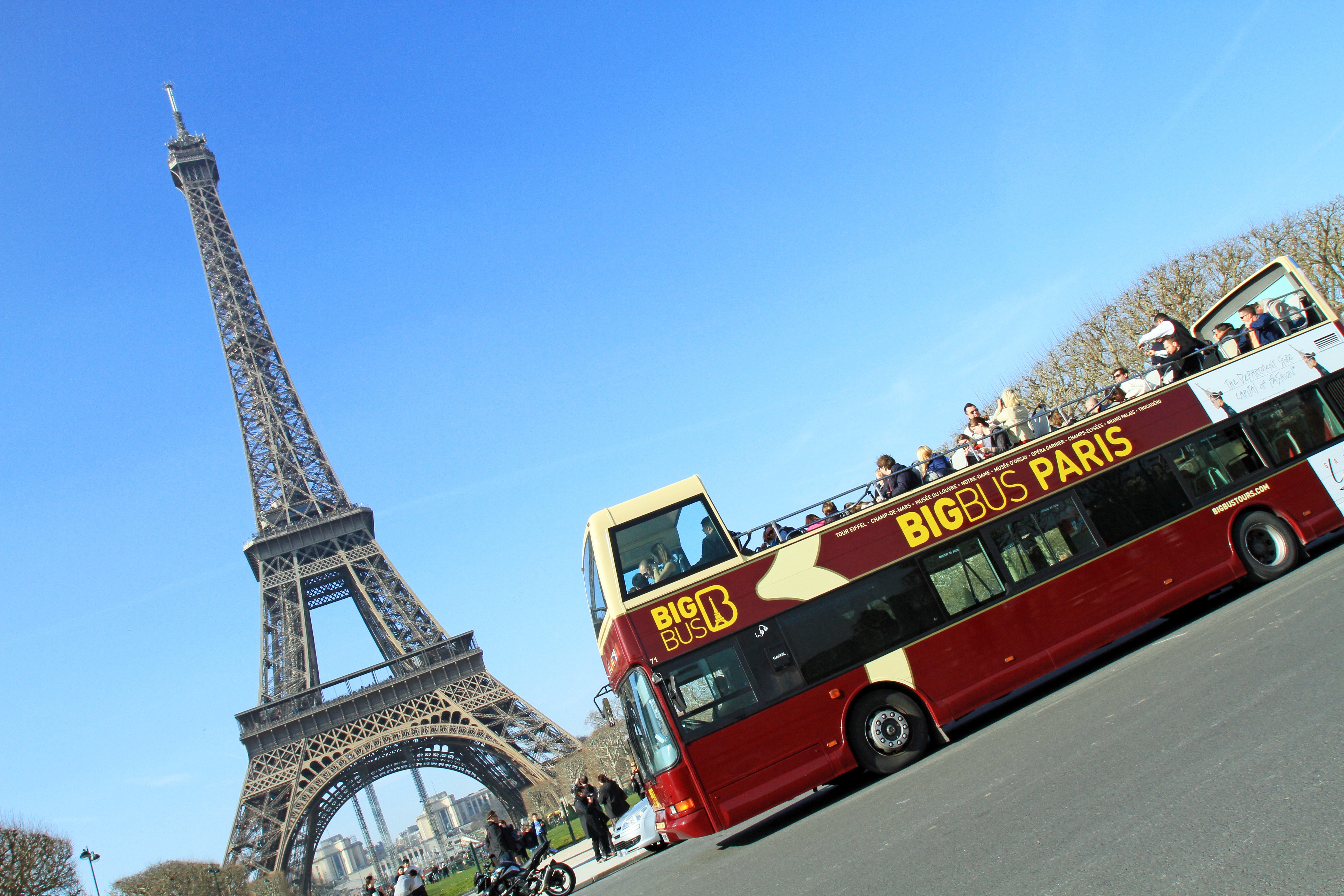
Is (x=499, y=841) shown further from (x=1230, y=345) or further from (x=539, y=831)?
(x=1230, y=345)

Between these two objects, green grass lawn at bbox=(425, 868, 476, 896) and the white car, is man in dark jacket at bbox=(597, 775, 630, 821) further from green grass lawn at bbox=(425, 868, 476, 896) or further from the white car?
green grass lawn at bbox=(425, 868, 476, 896)

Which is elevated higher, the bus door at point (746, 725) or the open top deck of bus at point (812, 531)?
the open top deck of bus at point (812, 531)

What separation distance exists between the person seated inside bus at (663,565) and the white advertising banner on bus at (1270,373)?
737cm

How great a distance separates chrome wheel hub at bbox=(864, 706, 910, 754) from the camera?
942cm

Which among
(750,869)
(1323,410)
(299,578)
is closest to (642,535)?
(750,869)

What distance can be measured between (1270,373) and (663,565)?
8.75m

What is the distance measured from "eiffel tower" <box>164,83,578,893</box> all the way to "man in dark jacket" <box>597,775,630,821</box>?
19.6 meters

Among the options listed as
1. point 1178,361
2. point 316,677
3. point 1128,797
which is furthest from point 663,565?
point 316,677

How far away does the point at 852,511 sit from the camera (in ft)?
34.4

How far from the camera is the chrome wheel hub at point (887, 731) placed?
9422mm

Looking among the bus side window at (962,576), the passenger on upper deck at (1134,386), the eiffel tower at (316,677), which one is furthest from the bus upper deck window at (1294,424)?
the eiffel tower at (316,677)

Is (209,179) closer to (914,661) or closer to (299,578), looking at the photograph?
(299,578)

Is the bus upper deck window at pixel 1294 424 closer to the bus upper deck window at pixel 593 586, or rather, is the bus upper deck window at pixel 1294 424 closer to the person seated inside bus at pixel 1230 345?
the person seated inside bus at pixel 1230 345

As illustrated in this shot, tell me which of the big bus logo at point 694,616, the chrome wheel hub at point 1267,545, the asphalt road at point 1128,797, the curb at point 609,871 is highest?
the big bus logo at point 694,616
